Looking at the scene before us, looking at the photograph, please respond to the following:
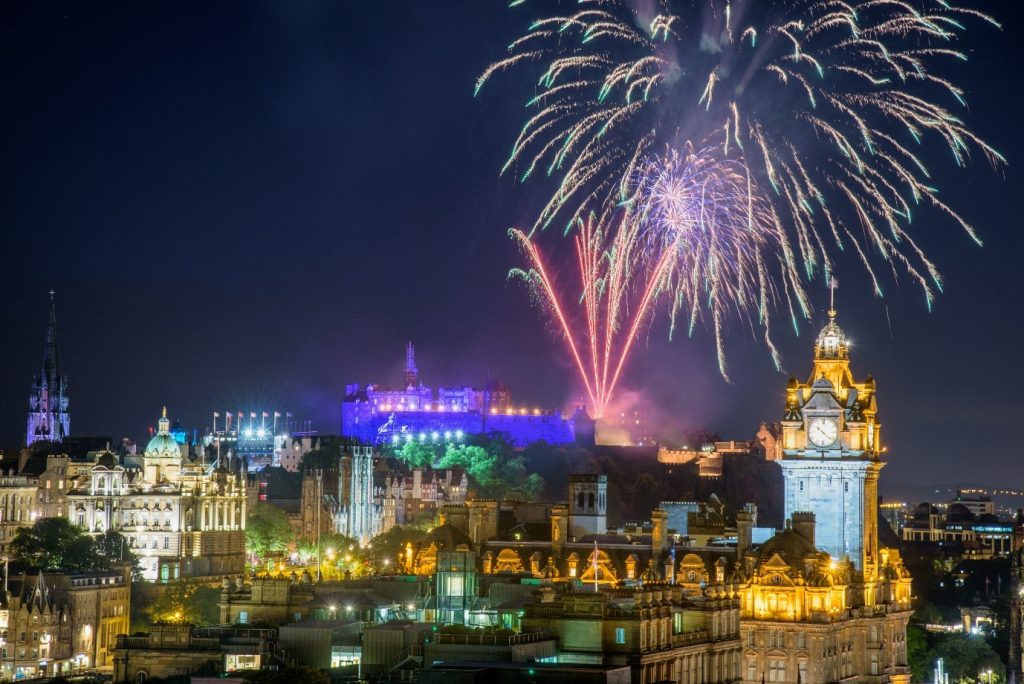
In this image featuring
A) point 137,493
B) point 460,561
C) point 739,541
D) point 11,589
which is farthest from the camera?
point 137,493

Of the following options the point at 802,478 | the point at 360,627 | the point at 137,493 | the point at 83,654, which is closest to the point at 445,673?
the point at 360,627

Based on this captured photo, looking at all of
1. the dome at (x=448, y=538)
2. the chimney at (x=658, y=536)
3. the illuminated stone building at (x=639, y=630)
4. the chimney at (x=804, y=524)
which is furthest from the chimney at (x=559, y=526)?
the illuminated stone building at (x=639, y=630)

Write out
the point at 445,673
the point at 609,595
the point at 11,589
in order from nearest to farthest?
the point at 445,673 < the point at 609,595 < the point at 11,589

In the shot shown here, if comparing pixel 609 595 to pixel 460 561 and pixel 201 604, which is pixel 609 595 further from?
pixel 201 604

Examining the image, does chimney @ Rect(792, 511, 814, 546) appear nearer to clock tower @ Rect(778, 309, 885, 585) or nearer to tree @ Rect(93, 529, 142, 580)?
clock tower @ Rect(778, 309, 885, 585)

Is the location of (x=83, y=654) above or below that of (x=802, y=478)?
below

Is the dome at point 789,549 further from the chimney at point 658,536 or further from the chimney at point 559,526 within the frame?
the chimney at point 559,526

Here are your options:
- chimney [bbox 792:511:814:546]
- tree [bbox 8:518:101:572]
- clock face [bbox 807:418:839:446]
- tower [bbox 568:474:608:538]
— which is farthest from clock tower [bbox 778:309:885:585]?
tree [bbox 8:518:101:572]
